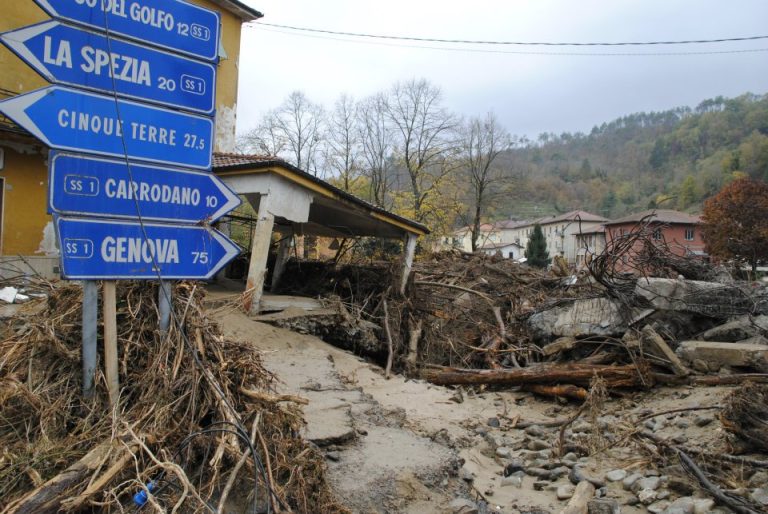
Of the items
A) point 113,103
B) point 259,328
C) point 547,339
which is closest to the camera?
point 113,103

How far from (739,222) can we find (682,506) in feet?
118

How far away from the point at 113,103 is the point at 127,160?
0.36 meters

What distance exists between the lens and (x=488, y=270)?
17.5 meters

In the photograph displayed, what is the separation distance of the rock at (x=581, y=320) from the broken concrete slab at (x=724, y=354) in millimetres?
1231

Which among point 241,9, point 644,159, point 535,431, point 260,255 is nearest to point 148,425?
point 535,431

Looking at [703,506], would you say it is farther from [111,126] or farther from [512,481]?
[111,126]

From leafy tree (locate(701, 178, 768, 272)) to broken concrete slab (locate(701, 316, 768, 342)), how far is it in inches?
1053

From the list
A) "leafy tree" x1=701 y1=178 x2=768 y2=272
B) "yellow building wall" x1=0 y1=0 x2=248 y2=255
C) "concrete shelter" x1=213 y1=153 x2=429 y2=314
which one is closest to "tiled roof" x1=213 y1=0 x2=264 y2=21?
"yellow building wall" x1=0 y1=0 x2=248 y2=255

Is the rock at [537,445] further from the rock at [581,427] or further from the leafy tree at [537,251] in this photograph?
the leafy tree at [537,251]

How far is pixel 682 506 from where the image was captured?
162 inches

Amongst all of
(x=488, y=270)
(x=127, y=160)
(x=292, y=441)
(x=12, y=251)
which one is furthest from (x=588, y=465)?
(x=12, y=251)

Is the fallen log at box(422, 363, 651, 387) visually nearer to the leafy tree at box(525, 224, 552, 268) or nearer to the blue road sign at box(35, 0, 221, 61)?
the blue road sign at box(35, 0, 221, 61)

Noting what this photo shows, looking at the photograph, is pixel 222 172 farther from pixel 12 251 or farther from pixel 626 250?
pixel 626 250

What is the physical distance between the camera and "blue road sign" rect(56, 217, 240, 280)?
2.86 m
